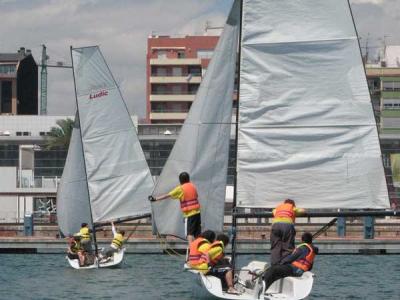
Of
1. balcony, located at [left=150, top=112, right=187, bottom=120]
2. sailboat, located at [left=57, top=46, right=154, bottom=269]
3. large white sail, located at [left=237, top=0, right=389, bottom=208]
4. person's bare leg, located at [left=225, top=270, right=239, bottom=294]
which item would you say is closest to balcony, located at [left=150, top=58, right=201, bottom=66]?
balcony, located at [left=150, top=112, right=187, bottom=120]

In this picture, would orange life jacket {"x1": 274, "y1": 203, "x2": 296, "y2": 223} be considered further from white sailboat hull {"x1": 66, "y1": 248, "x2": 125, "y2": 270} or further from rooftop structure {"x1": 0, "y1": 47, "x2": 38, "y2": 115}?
rooftop structure {"x1": 0, "y1": 47, "x2": 38, "y2": 115}

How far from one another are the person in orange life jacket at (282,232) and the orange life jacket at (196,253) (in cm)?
143

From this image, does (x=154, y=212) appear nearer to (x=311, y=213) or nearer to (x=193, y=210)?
(x=193, y=210)

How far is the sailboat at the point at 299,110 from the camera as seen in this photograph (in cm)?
2575

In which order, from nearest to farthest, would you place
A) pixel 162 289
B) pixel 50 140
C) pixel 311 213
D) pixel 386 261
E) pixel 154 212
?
1. pixel 311 213
2. pixel 154 212
3. pixel 162 289
4. pixel 386 261
5. pixel 50 140

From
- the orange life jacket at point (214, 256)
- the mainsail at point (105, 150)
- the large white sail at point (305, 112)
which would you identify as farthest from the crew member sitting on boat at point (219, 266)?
the mainsail at point (105, 150)

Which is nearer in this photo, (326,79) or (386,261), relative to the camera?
(326,79)

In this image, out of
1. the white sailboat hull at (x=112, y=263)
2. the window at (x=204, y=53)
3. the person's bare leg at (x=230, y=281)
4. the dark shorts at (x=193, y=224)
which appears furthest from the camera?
the window at (x=204, y=53)

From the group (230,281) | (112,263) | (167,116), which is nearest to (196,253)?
(230,281)

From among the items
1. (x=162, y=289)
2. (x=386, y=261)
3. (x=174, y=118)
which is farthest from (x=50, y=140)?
(x=162, y=289)

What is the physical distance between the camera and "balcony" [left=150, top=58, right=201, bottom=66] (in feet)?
434

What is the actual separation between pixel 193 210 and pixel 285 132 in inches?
101

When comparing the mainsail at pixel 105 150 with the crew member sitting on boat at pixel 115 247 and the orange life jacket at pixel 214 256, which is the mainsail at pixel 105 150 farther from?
the orange life jacket at pixel 214 256

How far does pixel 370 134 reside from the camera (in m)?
26.2
